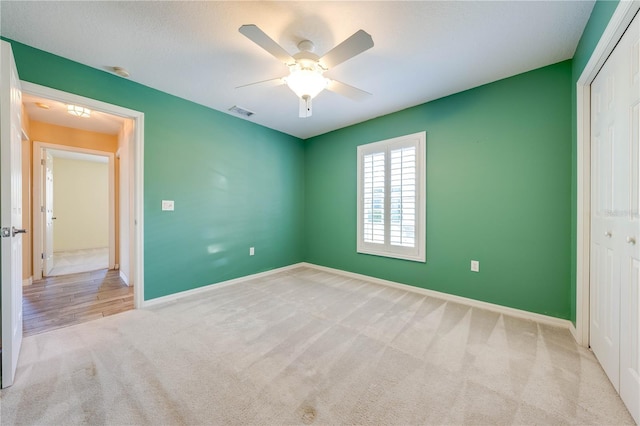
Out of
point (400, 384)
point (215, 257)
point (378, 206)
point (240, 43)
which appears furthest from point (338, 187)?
point (400, 384)

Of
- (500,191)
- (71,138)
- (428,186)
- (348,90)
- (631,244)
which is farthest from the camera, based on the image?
(71,138)

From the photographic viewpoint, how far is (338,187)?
415cm

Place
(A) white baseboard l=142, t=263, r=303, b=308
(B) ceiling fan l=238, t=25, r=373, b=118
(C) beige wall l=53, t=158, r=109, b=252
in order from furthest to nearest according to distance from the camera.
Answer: (C) beige wall l=53, t=158, r=109, b=252 → (A) white baseboard l=142, t=263, r=303, b=308 → (B) ceiling fan l=238, t=25, r=373, b=118

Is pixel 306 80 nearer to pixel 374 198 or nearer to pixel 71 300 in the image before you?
pixel 374 198

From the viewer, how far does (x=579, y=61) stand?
196cm

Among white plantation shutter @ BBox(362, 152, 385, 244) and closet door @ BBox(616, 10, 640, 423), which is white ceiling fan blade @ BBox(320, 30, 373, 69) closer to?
closet door @ BBox(616, 10, 640, 423)

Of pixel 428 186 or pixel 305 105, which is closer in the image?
pixel 305 105

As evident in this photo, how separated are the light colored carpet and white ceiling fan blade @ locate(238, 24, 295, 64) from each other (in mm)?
2176

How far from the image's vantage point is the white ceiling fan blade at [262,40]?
4.76ft

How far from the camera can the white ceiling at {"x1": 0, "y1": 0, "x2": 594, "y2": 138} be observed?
166 centimetres

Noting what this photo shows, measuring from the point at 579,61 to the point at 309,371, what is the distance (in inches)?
126

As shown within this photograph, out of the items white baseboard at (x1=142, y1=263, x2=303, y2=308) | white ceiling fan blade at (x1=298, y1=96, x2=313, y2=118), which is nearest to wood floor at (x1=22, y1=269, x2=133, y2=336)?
white baseboard at (x1=142, y1=263, x2=303, y2=308)

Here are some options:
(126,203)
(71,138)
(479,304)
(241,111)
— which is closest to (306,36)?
(241,111)

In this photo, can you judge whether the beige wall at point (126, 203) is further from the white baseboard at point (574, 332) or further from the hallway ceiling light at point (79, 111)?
the white baseboard at point (574, 332)
